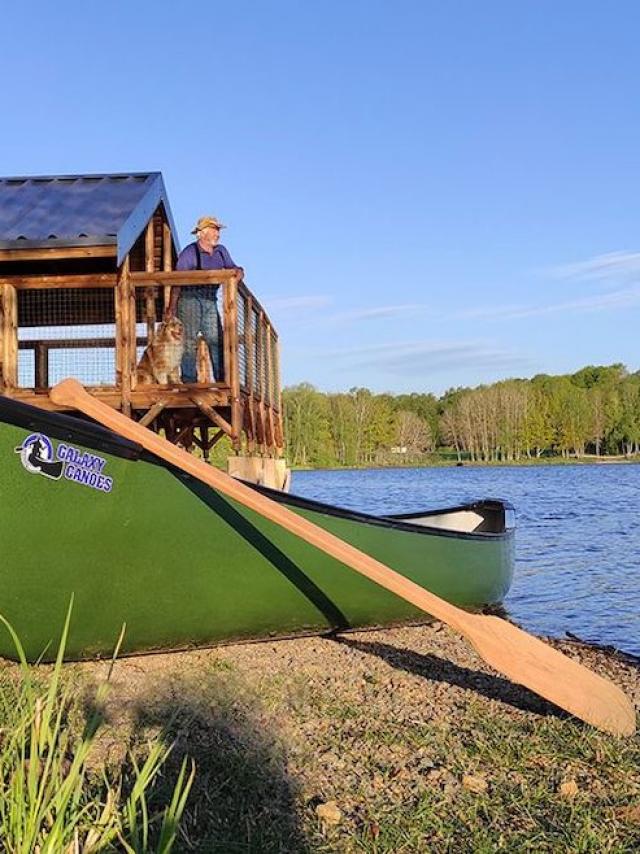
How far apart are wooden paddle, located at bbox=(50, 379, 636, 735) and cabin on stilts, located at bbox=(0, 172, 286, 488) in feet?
11.0

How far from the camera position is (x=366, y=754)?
3680mm

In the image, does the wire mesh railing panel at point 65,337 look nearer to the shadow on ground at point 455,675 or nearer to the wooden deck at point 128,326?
the wooden deck at point 128,326

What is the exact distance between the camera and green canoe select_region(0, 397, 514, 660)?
4418mm

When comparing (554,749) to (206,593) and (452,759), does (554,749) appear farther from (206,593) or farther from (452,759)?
(206,593)

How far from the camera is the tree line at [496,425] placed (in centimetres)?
7406

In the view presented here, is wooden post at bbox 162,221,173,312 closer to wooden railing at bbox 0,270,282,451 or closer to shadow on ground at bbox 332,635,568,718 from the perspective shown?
wooden railing at bbox 0,270,282,451

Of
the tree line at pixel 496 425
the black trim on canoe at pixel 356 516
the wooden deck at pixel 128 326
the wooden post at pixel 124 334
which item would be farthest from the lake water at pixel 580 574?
the tree line at pixel 496 425

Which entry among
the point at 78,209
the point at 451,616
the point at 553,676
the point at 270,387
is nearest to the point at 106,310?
the point at 78,209

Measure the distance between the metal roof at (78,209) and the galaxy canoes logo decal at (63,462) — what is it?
12.1ft

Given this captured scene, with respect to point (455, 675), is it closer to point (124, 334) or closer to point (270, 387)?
point (124, 334)

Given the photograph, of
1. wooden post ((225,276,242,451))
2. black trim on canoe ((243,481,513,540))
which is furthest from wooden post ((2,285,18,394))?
black trim on canoe ((243,481,513,540))

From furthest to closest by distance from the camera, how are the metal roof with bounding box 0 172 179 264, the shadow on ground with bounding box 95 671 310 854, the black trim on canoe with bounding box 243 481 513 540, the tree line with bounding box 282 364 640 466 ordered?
1. the tree line with bounding box 282 364 640 466
2. the metal roof with bounding box 0 172 179 264
3. the black trim on canoe with bounding box 243 481 513 540
4. the shadow on ground with bounding box 95 671 310 854

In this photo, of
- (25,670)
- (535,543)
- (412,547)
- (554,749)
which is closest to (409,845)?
(554,749)

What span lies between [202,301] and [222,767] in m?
5.27
